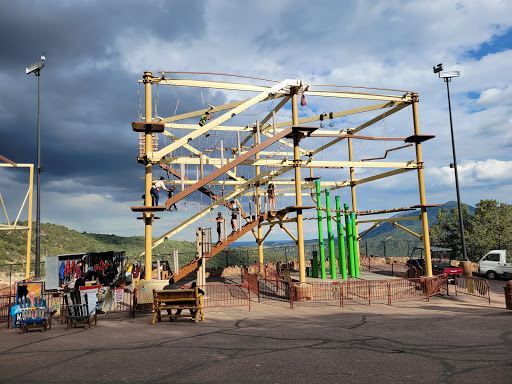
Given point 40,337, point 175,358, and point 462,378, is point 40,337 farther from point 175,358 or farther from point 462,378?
point 462,378

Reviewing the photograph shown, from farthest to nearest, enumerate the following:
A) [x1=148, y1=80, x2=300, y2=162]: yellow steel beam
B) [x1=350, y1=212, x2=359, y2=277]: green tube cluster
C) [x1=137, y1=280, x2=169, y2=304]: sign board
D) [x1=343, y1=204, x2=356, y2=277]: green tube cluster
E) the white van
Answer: the white van, [x1=350, y1=212, x2=359, y2=277]: green tube cluster, [x1=343, y1=204, x2=356, y2=277]: green tube cluster, [x1=148, y1=80, x2=300, y2=162]: yellow steel beam, [x1=137, y1=280, x2=169, y2=304]: sign board

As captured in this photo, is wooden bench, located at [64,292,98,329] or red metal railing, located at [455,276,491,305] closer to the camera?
wooden bench, located at [64,292,98,329]

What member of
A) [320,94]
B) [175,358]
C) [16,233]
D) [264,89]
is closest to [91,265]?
[264,89]

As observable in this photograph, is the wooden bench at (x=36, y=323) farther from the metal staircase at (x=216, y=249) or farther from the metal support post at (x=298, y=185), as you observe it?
the metal support post at (x=298, y=185)

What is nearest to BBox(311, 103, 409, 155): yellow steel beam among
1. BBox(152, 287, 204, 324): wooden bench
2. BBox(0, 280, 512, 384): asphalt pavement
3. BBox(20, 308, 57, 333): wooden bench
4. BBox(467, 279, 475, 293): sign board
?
BBox(467, 279, 475, 293): sign board

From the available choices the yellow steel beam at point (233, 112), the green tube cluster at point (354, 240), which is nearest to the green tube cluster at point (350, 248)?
the green tube cluster at point (354, 240)

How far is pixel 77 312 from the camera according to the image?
12336 millimetres

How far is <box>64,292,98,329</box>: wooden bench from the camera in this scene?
1210cm

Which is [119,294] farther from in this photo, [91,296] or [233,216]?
[233,216]

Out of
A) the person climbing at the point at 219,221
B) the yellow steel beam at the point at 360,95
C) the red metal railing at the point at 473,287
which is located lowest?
the red metal railing at the point at 473,287

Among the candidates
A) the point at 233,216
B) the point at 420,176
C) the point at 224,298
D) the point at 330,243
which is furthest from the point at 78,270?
the point at 420,176

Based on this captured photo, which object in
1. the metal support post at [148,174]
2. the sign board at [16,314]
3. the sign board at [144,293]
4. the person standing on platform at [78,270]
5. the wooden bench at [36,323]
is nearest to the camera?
the wooden bench at [36,323]

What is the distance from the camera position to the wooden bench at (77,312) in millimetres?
12096

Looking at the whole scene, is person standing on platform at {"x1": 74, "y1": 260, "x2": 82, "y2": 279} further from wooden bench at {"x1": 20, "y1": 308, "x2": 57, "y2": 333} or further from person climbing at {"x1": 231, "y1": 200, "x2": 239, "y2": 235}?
wooden bench at {"x1": 20, "y1": 308, "x2": 57, "y2": 333}
